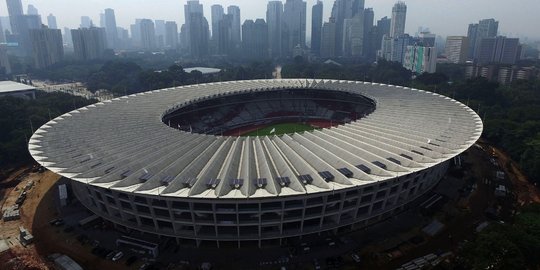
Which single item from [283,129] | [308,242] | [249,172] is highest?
[249,172]

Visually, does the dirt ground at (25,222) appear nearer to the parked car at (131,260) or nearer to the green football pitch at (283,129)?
the parked car at (131,260)

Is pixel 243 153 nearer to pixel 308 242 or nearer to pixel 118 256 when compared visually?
pixel 308 242

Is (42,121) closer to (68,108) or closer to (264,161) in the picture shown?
(68,108)

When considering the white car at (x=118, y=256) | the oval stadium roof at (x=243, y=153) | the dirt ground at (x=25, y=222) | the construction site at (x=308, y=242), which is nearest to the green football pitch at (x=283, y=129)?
the oval stadium roof at (x=243, y=153)

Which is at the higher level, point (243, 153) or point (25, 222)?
point (243, 153)

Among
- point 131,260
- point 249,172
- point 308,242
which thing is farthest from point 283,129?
point 131,260

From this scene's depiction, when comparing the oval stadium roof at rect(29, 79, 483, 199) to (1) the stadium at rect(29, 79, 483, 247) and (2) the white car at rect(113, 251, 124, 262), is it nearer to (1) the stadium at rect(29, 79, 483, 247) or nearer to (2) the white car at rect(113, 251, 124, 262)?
(1) the stadium at rect(29, 79, 483, 247)
